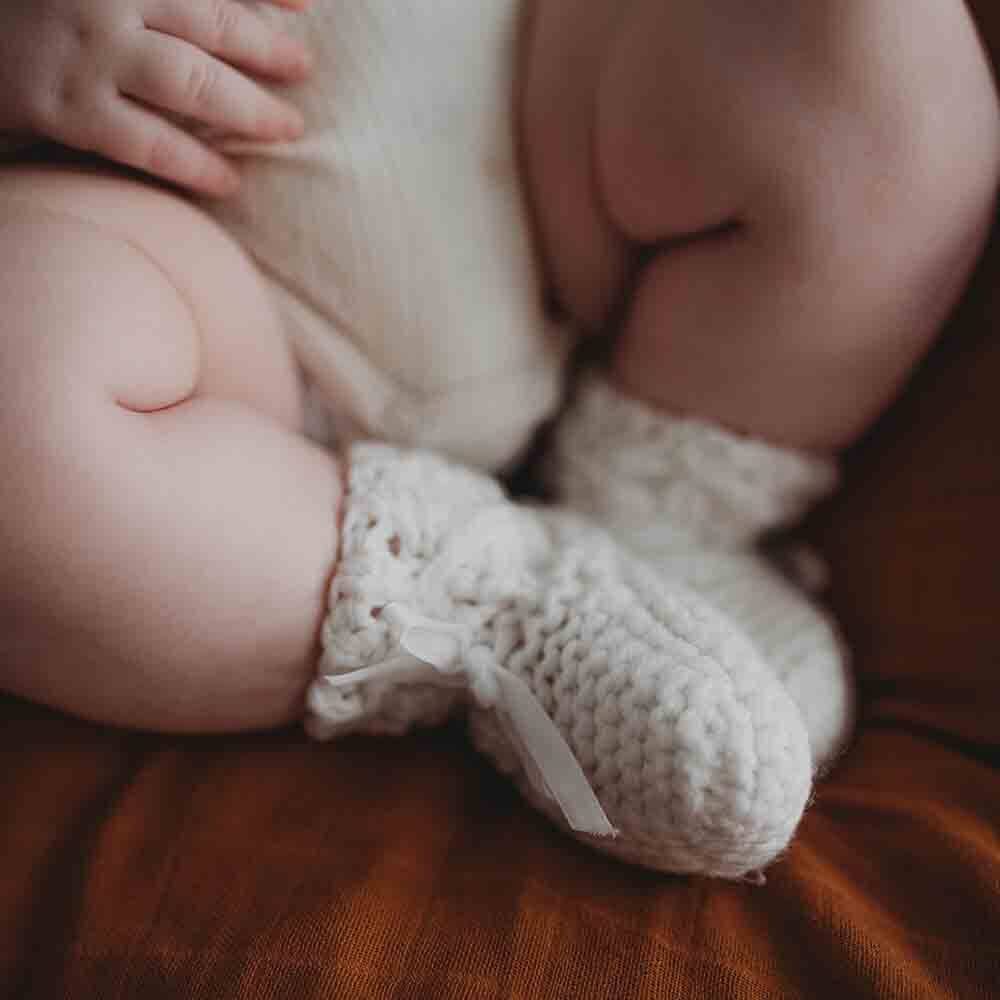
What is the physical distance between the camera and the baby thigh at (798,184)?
51 centimetres

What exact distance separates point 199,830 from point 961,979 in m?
0.41

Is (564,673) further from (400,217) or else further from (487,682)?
(400,217)

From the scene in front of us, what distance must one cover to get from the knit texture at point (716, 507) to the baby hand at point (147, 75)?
296 millimetres

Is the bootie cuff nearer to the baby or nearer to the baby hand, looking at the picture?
the baby

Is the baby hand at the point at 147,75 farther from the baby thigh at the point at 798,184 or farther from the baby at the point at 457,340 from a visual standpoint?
the baby thigh at the point at 798,184

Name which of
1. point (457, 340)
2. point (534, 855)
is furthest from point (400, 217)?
point (534, 855)

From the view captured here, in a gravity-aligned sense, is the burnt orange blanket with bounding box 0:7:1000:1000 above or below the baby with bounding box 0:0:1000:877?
below

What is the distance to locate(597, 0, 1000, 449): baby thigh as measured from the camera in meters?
0.51

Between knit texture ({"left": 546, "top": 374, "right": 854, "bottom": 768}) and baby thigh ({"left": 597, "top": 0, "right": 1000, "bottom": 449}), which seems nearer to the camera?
baby thigh ({"left": 597, "top": 0, "right": 1000, "bottom": 449})

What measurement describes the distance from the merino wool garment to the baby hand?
0.02m

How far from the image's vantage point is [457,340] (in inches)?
24.5

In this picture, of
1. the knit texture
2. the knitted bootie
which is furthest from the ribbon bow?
the knit texture

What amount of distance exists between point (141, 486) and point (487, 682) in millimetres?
212

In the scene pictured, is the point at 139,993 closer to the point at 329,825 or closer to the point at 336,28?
the point at 329,825
